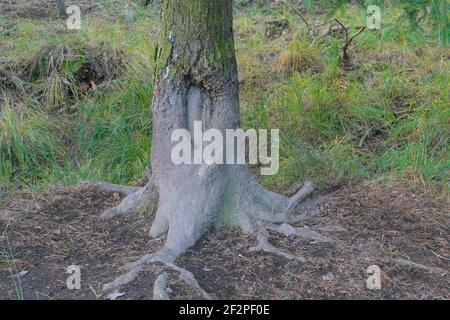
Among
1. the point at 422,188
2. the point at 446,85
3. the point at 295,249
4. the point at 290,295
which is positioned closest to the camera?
the point at 290,295

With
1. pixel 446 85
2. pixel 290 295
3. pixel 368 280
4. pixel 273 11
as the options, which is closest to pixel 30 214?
pixel 290 295

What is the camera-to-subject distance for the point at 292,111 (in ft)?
21.0

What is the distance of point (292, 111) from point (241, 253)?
8.82ft

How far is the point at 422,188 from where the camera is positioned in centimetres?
500

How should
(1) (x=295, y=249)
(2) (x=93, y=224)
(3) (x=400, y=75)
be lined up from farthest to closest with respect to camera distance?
(3) (x=400, y=75) < (2) (x=93, y=224) < (1) (x=295, y=249)

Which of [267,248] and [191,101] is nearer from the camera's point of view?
[267,248]

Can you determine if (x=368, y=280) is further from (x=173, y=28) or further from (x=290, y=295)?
(x=173, y=28)

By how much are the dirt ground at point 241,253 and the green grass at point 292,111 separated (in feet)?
2.15

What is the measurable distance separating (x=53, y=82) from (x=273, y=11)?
3.50 meters

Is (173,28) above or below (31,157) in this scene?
above

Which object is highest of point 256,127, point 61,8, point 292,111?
point 61,8

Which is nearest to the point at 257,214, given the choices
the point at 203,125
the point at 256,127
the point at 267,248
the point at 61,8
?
the point at 267,248

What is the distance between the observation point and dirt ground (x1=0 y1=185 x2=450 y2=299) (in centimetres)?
360

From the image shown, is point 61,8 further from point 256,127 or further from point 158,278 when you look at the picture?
point 158,278
